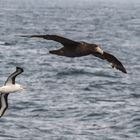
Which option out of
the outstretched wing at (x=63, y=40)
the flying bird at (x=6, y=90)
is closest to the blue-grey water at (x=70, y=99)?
the flying bird at (x=6, y=90)

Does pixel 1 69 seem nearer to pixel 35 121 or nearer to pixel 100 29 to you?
pixel 35 121

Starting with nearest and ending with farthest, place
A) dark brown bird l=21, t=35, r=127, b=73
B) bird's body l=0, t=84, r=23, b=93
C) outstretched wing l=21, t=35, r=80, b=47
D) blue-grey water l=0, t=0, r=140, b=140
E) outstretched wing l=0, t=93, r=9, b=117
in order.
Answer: outstretched wing l=21, t=35, r=80, b=47 < dark brown bird l=21, t=35, r=127, b=73 < outstretched wing l=0, t=93, r=9, b=117 < bird's body l=0, t=84, r=23, b=93 < blue-grey water l=0, t=0, r=140, b=140

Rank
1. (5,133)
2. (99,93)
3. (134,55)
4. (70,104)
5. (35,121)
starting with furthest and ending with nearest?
(134,55), (99,93), (70,104), (35,121), (5,133)

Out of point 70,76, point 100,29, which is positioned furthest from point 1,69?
point 100,29

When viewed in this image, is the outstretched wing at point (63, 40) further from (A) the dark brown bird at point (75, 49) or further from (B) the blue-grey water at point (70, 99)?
(B) the blue-grey water at point (70, 99)

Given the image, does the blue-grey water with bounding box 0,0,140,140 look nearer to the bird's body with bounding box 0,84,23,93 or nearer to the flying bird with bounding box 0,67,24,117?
the bird's body with bounding box 0,84,23,93

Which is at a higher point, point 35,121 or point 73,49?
point 73,49

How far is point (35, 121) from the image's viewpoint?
5312 cm

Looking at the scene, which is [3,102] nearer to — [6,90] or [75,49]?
[6,90]

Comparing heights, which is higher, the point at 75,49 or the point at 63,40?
the point at 63,40

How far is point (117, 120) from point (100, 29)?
7415cm

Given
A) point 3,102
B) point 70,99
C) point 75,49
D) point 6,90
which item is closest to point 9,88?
point 6,90

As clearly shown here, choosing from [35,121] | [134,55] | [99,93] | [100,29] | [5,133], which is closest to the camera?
[5,133]

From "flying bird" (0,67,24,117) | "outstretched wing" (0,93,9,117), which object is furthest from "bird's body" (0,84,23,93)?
"outstretched wing" (0,93,9,117)
